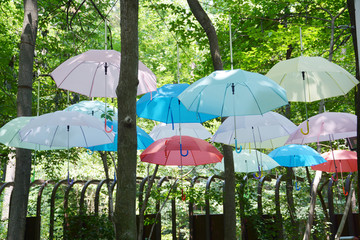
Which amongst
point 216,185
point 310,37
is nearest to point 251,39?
point 310,37

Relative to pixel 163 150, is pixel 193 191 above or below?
below

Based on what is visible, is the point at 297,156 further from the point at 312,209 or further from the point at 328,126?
the point at 328,126

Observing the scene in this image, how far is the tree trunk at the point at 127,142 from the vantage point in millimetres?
3984

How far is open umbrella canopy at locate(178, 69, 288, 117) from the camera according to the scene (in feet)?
15.1

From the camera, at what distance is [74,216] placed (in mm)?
7496

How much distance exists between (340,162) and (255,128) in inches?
86.8

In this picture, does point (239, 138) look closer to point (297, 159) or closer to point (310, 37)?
point (297, 159)

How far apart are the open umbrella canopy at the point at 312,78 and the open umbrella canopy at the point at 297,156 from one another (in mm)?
1883

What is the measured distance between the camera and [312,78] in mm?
5840

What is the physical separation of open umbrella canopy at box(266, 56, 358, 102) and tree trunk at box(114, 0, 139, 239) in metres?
2.12

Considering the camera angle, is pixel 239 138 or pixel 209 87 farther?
pixel 239 138

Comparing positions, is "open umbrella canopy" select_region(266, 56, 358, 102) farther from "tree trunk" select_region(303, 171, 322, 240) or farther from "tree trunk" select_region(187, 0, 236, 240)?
"tree trunk" select_region(303, 171, 322, 240)

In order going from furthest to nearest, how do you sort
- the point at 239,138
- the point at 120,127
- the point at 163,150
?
the point at 239,138, the point at 163,150, the point at 120,127

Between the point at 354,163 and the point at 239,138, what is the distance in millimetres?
2650
